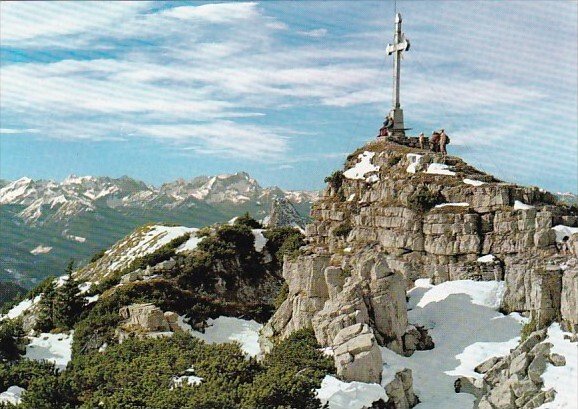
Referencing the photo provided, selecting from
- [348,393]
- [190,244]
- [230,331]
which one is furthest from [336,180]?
[348,393]

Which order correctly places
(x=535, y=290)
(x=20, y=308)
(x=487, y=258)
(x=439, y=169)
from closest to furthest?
(x=535, y=290), (x=487, y=258), (x=439, y=169), (x=20, y=308)

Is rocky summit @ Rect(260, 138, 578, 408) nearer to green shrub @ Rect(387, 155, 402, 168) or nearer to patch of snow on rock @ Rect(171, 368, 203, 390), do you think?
green shrub @ Rect(387, 155, 402, 168)

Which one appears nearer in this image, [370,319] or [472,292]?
[370,319]

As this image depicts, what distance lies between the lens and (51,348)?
1396 inches

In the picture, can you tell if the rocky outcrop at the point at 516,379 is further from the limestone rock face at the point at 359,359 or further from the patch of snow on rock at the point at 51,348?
the patch of snow on rock at the point at 51,348

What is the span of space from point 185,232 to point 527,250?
3465cm

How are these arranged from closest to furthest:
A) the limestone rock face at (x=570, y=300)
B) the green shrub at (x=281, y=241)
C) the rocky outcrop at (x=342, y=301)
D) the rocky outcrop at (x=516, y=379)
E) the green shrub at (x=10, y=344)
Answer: the rocky outcrop at (x=516, y=379) < the limestone rock face at (x=570, y=300) < the rocky outcrop at (x=342, y=301) < the green shrub at (x=10, y=344) < the green shrub at (x=281, y=241)

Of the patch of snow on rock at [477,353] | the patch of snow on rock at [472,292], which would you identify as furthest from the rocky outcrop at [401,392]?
the patch of snow on rock at [472,292]

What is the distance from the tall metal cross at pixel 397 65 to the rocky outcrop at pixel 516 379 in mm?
20837

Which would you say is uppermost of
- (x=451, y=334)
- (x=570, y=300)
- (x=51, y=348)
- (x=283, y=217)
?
(x=570, y=300)

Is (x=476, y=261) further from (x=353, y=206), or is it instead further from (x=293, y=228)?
(x=293, y=228)

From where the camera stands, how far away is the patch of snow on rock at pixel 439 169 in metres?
36.4

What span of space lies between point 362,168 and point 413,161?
4.56 m

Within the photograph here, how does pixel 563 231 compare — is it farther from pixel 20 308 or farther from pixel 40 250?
pixel 40 250
